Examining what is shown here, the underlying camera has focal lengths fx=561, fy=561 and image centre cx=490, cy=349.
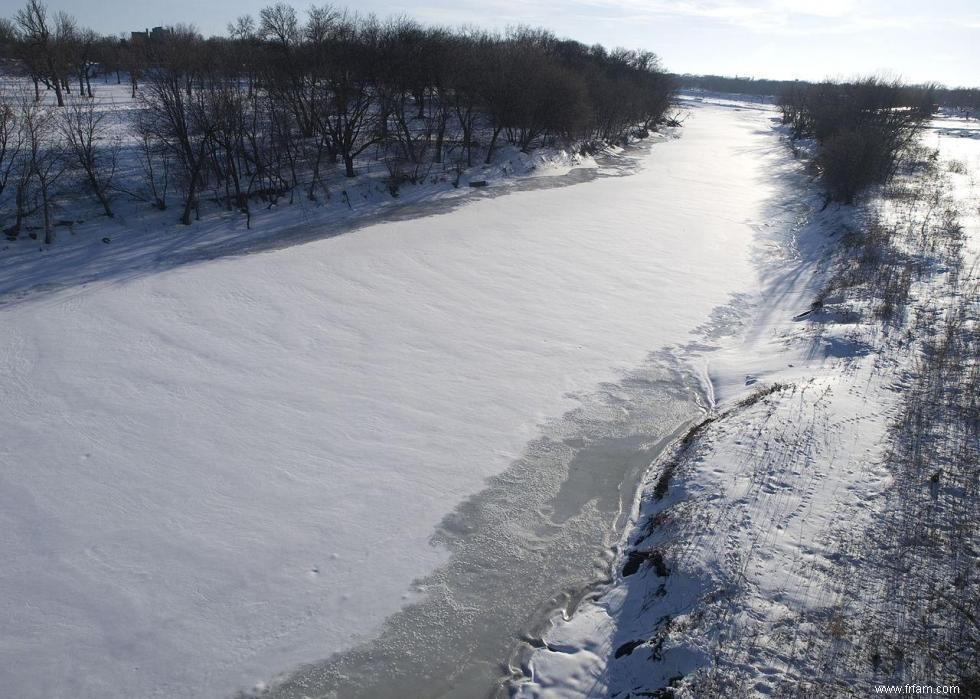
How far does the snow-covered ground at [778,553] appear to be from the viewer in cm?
642

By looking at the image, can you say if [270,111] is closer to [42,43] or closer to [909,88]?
[42,43]

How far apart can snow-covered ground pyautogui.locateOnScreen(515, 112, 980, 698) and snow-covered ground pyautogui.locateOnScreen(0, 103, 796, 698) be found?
257 cm

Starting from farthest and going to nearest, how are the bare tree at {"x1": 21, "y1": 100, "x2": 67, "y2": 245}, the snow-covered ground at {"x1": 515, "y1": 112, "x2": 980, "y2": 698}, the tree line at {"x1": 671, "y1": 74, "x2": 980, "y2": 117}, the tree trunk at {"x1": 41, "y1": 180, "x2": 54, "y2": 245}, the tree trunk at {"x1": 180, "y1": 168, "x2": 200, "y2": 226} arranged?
the tree line at {"x1": 671, "y1": 74, "x2": 980, "y2": 117}, the tree trunk at {"x1": 180, "y1": 168, "x2": 200, "y2": 226}, the bare tree at {"x1": 21, "y1": 100, "x2": 67, "y2": 245}, the tree trunk at {"x1": 41, "y1": 180, "x2": 54, "y2": 245}, the snow-covered ground at {"x1": 515, "y1": 112, "x2": 980, "y2": 698}

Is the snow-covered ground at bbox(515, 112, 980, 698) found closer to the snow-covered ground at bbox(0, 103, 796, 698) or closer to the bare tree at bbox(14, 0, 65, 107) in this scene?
the snow-covered ground at bbox(0, 103, 796, 698)

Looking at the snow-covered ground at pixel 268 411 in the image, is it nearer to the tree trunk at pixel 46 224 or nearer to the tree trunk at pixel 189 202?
the tree trunk at pixel 46 224

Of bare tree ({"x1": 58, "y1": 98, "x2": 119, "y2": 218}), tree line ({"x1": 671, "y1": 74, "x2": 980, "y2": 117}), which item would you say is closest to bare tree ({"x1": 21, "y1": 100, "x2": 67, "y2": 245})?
bare tree ({"x1": 58, "y1": 98, "x2": 119, "y2": 218})

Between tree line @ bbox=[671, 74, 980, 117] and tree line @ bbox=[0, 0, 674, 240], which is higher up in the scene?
tree line @ bbox=[671, 74, 980, 117]

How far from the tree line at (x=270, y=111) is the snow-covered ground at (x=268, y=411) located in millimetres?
4764

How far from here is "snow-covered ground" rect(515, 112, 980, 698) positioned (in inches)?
253


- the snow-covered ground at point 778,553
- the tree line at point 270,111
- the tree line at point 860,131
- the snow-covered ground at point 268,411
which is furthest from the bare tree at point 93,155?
the tree line at point 860,131

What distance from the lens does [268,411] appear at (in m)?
11.3

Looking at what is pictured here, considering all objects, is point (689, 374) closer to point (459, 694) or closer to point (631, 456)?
point (631, 456)

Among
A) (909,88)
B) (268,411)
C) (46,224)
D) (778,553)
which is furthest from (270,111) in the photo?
(909,88)

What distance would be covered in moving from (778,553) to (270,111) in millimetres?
28833
